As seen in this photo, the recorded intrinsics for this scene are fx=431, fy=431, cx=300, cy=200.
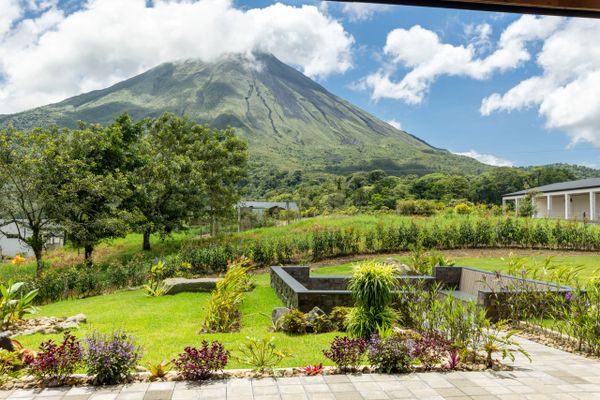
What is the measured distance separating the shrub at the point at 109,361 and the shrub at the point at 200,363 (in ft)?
1.26

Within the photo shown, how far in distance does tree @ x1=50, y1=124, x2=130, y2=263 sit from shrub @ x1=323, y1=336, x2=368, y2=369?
42.1ft

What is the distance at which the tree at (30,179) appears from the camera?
1361 centimetres

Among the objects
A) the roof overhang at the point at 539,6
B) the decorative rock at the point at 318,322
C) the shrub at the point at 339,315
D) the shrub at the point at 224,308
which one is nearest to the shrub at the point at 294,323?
the decorative rock at the point at 318,322

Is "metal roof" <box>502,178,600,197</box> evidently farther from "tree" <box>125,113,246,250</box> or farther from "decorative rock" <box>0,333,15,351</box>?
"decorative rock" <box>0,333,15,351</box>

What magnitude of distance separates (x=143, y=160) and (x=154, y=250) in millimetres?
3975

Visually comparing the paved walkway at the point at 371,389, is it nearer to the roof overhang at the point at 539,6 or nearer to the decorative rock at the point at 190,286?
the roof overhang at the point at 539,6

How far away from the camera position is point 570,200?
31359mm

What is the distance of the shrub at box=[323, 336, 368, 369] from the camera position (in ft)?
12.5

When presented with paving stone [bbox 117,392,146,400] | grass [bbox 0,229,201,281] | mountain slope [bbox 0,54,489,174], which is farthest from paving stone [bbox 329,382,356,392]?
mountain slope [bbox 0,54,489,174]

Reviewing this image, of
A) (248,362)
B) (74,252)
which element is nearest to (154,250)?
(74,252)

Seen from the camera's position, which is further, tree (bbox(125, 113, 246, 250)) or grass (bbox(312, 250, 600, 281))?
tree (bbox(125, 113, 246, 250))

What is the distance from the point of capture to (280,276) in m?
8.43

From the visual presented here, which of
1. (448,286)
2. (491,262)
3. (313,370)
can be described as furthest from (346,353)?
(491,262)

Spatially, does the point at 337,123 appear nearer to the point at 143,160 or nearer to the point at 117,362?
the point at 143,160
